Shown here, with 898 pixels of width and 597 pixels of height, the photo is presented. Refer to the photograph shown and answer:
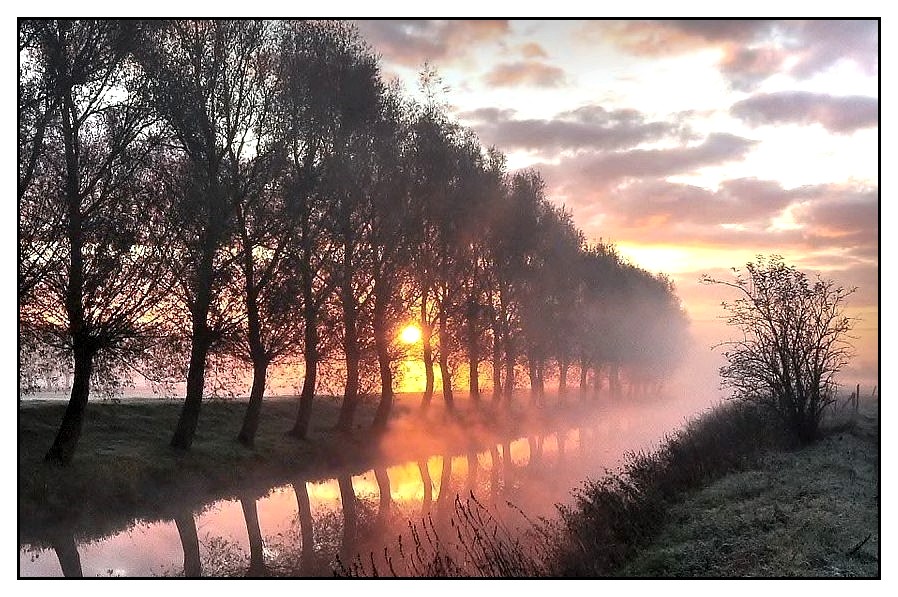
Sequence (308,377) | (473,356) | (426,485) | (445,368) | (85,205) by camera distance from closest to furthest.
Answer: (85,205) → (426,485) → (308,377) → (445,368) → (473,356)

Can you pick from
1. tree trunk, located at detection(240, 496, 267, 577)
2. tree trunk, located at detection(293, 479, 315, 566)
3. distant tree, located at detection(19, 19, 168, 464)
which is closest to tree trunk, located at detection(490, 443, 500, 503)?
tree trunk, located at detection(293, 479, 315, 566)

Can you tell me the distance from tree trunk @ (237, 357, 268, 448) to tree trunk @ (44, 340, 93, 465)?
22.4 ft

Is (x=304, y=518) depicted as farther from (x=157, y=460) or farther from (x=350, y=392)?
(x=350, y=392)

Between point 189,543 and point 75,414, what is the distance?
235 inches

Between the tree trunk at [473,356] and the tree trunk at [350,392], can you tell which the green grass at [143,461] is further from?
the tree trunk at [473,356]

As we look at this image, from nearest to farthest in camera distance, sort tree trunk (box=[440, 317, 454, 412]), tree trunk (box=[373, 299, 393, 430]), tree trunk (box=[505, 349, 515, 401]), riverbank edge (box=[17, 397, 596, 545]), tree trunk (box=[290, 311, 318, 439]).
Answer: riverbank edge (box=[17, 397, 596, 545])
tree trunk (box=[290, 311, 318, 439])
tree trunk (box=[373, 299, 393, 430])
tree trunk (box=[440, 317, 454, 412])
tree trunk (box=[505, 349, 515, 401])

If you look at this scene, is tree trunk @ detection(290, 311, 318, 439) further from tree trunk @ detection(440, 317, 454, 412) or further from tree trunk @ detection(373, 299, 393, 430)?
tree trunk @ detection(440, 317, 454, 412)

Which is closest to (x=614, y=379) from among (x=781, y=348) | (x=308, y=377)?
(x=308, y=377)

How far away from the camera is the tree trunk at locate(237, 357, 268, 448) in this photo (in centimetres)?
2453

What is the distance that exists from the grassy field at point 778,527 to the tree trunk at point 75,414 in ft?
44.8

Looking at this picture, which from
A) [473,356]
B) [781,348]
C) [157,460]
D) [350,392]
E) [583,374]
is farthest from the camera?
[583,374]

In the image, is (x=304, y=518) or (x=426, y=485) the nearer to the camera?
(x=304, y=518)

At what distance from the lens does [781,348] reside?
21.8 m

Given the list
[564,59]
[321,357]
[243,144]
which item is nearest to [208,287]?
[243,144]
